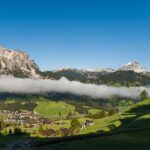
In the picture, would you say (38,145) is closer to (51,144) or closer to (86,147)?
(51,144)

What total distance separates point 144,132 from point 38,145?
93.5 feet

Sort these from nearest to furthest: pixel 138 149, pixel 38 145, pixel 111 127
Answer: pixel 138 149 < pixel 38 145 < pixel 111 127

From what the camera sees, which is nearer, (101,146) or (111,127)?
(101,146)

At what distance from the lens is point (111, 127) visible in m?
177

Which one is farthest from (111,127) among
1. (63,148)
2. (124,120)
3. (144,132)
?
(63,148)

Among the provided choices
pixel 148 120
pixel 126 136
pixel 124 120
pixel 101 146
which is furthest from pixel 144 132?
pixel 124 120

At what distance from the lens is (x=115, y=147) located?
8362cm

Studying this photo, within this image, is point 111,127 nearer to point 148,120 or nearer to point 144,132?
point 148,120

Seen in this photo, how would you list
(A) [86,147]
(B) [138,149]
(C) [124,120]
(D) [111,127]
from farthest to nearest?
(C) [124,120], (D) [111,127], (A) [86,147], (B) [138,149]

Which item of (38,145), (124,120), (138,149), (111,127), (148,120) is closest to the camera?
(138,149)

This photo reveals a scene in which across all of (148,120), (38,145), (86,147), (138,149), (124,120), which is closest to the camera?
(138,149)

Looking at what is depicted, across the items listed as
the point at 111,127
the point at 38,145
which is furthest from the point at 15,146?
the point at 111,127

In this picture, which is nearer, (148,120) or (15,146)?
(15,146)

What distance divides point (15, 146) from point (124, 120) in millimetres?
106143
